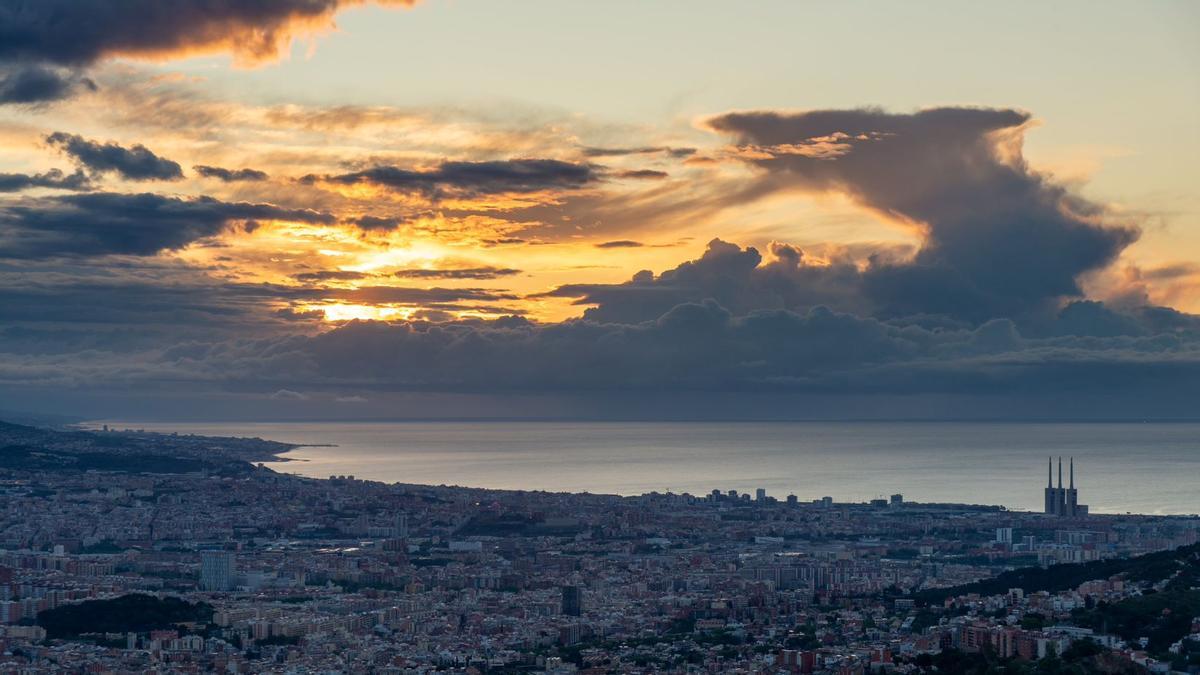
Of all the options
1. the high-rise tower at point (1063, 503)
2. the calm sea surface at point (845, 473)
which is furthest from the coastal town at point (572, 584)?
the calm sea surface at point (845, 473)

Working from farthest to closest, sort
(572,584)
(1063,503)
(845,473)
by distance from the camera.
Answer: (845,473) < (1063,503) < (572,584)

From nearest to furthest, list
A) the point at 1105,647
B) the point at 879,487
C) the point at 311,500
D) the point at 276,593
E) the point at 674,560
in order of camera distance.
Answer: the point at 1105,647 < the point at 276,593 < the point at 674,560 < the point at 311,500 < the point at 879,487

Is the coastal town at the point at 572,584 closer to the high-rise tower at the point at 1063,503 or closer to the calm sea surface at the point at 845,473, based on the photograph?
the high-rise tower at the point at 1063,503

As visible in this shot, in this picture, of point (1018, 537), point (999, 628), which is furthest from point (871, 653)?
point (1018, 537)

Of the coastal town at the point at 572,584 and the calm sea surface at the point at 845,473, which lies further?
the calm sea surface at the point at 845,473

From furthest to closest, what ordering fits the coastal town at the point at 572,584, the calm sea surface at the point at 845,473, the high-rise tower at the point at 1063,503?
1. the calm sea surface at the point at 845,473
2. the high-rise tower at the point at 1063,503
3. the coastal town at the point at 572,584

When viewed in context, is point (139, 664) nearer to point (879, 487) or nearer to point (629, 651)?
point (629, 651)

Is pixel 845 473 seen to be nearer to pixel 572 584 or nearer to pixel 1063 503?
pixel 1063 503

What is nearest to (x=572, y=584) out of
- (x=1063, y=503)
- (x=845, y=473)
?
(x=1063, y=503)
